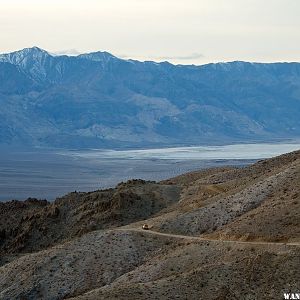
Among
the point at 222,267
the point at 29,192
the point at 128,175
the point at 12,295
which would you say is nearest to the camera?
the point at 222,267

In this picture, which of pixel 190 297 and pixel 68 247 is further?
pixel 68 247

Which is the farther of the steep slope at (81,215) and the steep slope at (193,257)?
the steep slope at (81,215)

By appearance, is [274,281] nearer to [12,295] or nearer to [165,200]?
[12,295]

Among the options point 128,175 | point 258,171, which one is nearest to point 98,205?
point 258,171

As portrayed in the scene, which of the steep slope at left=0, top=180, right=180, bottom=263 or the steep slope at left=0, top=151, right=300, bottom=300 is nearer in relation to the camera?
the steep slope at left=0, top=151, right=300, bottom=300

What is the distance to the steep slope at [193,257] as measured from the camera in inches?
1222

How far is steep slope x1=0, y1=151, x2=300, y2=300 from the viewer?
1222 inches

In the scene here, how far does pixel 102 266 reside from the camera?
42.6 metres

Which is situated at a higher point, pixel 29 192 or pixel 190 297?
pixel 190 297

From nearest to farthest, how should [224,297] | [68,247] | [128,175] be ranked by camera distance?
[224,297] → [68,247] → [128,175]

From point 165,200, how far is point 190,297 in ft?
111

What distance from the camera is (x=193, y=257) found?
1490 inches

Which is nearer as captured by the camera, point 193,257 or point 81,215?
point 193,257

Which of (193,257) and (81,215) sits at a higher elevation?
(193,257)
